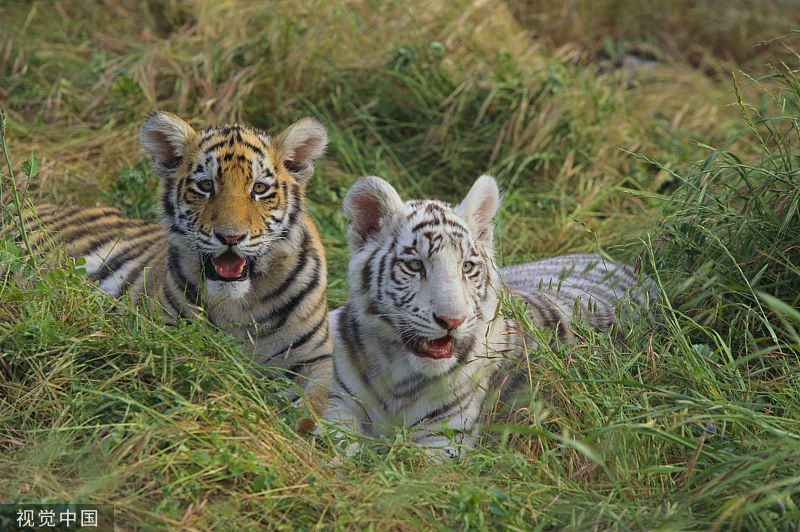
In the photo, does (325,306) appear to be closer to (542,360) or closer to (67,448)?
(542,360)

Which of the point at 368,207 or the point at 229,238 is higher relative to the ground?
the point at 368,207

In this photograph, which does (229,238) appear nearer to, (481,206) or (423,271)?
(423,271)

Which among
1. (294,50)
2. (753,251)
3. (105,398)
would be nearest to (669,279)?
(753,251)

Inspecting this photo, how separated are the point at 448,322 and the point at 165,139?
1.73 m

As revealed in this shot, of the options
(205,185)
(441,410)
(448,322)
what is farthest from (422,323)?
(205,185)

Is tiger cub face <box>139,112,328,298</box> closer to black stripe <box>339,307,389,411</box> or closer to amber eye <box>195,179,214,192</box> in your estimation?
amber eye <box>195,179,214,192</box>

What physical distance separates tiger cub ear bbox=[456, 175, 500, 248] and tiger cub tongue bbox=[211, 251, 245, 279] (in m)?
1.02

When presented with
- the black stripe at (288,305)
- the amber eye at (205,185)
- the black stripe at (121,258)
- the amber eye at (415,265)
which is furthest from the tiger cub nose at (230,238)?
the black stripe at (121,258)

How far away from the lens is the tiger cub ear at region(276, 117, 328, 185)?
3873 millimetres

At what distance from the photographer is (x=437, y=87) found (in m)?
6.22

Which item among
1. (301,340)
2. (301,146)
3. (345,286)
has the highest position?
(301,146)

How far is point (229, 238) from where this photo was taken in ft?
11.5

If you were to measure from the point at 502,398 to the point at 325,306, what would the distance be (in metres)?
1.05

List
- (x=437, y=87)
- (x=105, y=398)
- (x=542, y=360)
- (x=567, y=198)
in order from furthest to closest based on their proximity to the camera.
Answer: (x=437, y=87), (x=567, y=198), (x=542, y=360), (x=105, y=398)
